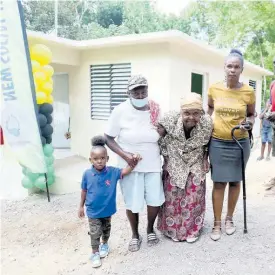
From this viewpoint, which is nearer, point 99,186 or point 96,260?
point 99,186

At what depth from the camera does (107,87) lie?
7.11 meters

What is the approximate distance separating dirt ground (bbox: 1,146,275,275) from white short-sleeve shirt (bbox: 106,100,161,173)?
33.6 inches

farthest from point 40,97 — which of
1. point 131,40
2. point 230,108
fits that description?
point 230,108

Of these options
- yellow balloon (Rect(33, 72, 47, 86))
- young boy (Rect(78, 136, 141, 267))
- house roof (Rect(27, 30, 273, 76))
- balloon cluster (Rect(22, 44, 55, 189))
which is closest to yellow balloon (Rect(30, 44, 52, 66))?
balloon cluster (Rect(22, 44, 55, 189))

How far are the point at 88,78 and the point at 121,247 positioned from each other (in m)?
4.85

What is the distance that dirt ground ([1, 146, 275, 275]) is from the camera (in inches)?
112

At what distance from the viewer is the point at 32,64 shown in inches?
200

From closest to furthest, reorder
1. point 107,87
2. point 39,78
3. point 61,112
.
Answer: point 39,78 → point 107,87 → point 61,112

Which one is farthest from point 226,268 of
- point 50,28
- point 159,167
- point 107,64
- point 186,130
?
point 50,28

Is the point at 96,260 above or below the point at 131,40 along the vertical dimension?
below

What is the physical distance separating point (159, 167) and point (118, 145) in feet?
1.39

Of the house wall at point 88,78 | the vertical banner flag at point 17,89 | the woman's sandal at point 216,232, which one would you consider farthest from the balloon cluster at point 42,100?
the woman's sandal at point 216,232

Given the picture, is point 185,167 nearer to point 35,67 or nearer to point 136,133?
point 136,133

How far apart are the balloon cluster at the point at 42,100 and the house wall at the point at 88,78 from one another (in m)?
1.85
